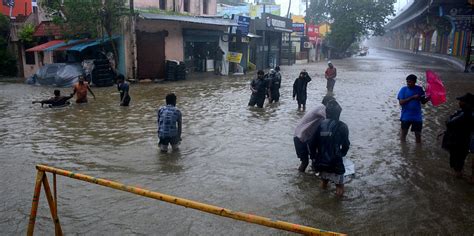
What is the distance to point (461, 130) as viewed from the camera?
19.3 ft

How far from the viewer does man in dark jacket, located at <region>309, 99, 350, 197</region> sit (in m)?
5.19

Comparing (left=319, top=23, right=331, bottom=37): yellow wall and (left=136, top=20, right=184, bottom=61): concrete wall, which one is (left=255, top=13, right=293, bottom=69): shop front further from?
(left=319, top=23, right=331, bottom=37): yellow wall

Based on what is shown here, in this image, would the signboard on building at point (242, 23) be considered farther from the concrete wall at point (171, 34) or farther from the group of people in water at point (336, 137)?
the group of people in water at point (336, 137)

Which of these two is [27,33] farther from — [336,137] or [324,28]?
[324,28]

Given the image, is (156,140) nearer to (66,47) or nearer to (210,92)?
(210,92)

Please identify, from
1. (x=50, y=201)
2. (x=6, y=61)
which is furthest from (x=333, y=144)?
(x=6, y=61)

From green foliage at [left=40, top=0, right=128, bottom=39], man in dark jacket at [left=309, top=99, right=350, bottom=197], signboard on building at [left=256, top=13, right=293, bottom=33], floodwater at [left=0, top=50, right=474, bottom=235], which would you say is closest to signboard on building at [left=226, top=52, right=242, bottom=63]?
signboard on building at [left=256, top=13, right=293, bottom=33]

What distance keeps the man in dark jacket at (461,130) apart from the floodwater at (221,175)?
0.41m

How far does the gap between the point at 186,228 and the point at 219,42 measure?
2418cm

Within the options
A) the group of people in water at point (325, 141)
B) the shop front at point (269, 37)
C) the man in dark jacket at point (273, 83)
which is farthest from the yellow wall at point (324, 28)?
the group of people in water at point (325, 141)

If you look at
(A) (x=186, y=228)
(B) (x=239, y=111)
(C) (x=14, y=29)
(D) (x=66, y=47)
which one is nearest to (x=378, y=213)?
(A) (x=186, y=228)

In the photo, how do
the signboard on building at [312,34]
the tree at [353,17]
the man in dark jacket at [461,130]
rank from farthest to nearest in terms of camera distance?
the tree at [353,17]
the signboard on building at [312,34]
the man in dark jacket at [461,130]

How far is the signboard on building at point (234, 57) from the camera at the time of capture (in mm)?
27205

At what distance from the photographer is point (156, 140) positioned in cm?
859
